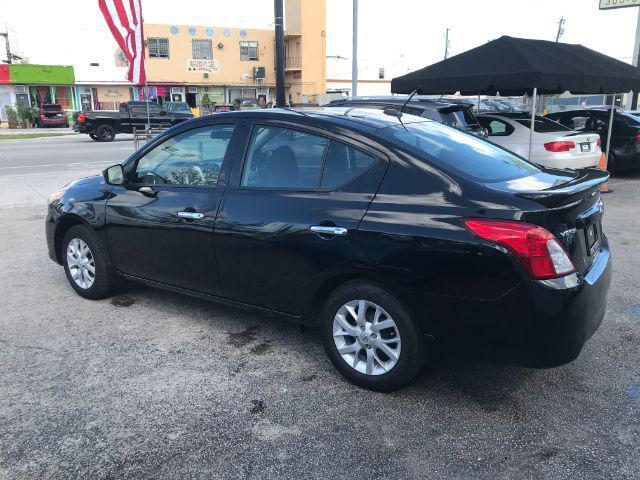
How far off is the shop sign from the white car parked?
42711 mm

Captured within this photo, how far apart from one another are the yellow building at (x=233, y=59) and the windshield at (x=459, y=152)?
42.7 m

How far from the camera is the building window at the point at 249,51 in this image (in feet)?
163

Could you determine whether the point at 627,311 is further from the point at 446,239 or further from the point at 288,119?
the point at 288,119

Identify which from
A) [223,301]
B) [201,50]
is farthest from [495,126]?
[201,50]

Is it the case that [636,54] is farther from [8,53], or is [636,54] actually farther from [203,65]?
[8,53]

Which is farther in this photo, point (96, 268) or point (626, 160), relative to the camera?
point (626, 160)

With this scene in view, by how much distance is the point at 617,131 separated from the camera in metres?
11.6

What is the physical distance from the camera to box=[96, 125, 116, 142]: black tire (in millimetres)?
24547

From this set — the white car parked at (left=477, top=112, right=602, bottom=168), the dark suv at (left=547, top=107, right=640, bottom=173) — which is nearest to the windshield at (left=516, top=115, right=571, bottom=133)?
the white car parked at (left=477, top=112, right=602, bottom=168)

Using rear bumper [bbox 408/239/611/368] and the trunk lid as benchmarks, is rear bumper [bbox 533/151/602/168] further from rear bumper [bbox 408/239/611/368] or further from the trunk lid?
rear bumper [bbox 408/239/611/368]

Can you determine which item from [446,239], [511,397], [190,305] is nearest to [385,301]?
[446,239]

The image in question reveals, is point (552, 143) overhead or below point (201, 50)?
below

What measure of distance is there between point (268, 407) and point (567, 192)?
2025mm

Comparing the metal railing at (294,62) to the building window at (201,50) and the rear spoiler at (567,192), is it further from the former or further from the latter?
the rear spoiler at (567,192)
